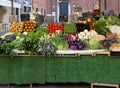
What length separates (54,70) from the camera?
7.04m

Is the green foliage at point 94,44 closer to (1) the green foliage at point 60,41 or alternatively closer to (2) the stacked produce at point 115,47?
(2) the stacked produce at point 115,47

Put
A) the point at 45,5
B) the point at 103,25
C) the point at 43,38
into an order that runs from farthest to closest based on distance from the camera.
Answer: the point at 45,5, the point at 103,25, the point at 43,38

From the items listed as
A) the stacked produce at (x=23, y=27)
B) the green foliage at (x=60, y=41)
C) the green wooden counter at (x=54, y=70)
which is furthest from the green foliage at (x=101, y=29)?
the stacked produce at (x=23, y=27)

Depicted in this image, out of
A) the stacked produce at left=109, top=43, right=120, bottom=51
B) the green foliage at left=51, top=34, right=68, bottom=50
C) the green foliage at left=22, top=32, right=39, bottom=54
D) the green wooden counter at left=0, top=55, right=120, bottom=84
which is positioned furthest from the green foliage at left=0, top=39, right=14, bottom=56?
the stacked produce at left=109, top=43, right=120, bottom=51

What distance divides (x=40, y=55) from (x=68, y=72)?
0.74 metres

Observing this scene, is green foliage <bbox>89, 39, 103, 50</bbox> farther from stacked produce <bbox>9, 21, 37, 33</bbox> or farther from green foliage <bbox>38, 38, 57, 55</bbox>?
stacked produce <bbox>9, 21, 37, 33</bbox>

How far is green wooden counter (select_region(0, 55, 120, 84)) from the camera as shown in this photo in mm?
6859

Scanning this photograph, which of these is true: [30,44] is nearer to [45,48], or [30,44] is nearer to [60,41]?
[45,48]

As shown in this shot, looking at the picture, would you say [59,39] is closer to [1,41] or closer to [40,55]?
[40,55]

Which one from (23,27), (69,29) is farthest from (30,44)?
(23,27)

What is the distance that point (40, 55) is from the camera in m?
7.02

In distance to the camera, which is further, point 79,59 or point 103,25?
point 103,25

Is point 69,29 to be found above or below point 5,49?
above

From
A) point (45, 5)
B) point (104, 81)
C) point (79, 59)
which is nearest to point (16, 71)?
point (79, 59)
